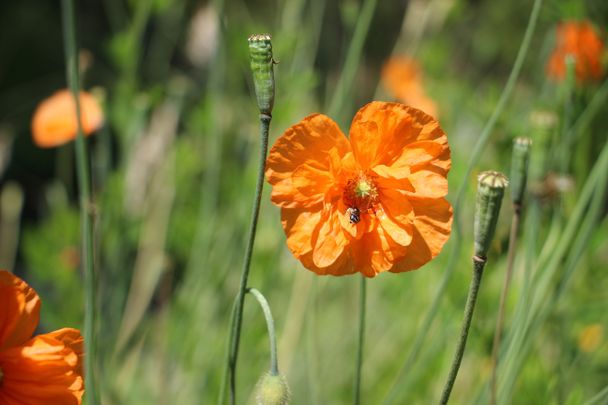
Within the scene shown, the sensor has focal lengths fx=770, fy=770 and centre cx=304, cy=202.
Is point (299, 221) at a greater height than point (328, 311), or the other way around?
point (299, 221)

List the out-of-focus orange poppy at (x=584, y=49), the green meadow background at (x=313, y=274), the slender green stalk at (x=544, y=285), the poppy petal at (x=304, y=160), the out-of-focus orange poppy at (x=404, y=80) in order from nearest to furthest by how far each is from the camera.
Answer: the poppy petal at (x=304, y=160) < the slender green stalk at (x=544, y=285) < the green meadow background at (x=313, y=274) < the out-of-focus orange poppy at (x=584, y=49) < the out-of-focus orange poppy at (x=404, y=80)

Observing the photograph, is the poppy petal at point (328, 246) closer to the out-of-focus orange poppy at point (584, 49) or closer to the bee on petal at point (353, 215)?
the bee on petal at point (353, 215)

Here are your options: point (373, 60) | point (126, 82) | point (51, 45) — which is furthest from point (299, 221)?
point (373, 60)

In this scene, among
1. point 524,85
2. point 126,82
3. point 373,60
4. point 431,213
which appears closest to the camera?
point 431,213

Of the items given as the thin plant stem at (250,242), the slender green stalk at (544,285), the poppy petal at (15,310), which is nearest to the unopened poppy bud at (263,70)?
the thin plant stem at (250,242)

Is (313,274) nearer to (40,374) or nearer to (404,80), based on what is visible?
(40,374)

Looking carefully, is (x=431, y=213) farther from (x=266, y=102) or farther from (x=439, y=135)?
(x=266, y=102)

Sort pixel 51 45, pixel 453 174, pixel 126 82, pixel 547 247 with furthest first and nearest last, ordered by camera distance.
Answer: pixel 51 45
pixel 453 174
pixel 126 82
pixel 547 247
